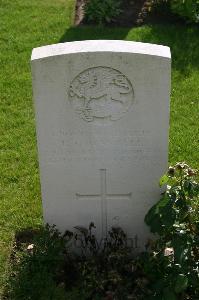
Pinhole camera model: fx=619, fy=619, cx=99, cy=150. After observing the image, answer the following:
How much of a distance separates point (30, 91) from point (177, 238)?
3781 millimetres

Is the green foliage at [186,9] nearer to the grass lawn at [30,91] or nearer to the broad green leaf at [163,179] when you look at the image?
the grass lawn at [30,91]

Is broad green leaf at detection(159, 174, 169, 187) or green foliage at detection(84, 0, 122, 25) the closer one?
broad green leaf at detection(159, 174, 169, 187)

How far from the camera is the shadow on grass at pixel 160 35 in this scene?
814cm

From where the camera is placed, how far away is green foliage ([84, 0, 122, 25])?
29.3ft

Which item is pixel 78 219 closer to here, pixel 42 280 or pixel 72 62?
pixel 42 280

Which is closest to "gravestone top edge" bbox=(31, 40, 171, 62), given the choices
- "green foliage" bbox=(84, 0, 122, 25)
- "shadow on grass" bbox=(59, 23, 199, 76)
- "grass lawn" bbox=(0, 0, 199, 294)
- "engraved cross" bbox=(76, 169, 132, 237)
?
"engraved cross" bbox=(76, 169, 132, 237)

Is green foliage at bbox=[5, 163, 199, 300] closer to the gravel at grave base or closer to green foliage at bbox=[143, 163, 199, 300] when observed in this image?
green foliage at bbox=[143, 163, 199, 300]

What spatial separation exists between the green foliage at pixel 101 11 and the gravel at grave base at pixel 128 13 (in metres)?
0.10

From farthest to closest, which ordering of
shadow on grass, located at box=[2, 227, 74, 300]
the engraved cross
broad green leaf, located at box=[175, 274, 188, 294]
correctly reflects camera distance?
the engraved cross, shadow on grass, located at box=[2, 227, 74, 300], broad green leaf, located at box=[175, 274, 188, 294]

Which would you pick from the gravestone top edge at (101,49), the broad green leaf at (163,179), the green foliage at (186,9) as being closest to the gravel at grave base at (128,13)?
the green foliage at (186,9)

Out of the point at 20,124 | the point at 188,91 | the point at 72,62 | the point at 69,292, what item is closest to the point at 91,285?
the point at 69,292

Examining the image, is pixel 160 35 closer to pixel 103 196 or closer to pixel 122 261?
pixel 103 196

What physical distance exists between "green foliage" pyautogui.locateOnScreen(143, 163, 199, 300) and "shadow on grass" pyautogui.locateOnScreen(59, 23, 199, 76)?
3898mm

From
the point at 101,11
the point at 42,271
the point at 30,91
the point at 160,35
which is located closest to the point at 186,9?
the point at 160,35
